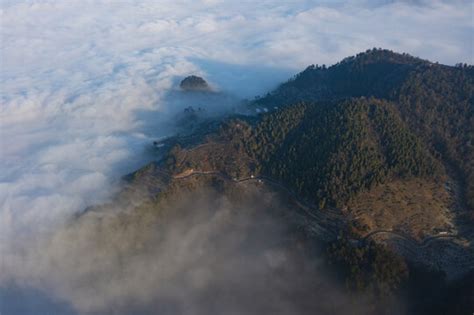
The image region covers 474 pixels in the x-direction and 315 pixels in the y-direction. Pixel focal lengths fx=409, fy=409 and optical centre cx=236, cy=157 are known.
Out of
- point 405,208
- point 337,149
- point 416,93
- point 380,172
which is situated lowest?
point 405,208

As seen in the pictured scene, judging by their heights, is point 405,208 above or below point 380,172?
below

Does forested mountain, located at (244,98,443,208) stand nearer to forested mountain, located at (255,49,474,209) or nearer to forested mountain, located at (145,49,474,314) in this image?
forested mountain, located at (145,49,474,314)

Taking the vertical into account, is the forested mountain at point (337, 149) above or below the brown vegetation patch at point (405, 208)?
above

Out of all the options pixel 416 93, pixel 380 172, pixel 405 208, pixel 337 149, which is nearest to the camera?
pixel 405 208

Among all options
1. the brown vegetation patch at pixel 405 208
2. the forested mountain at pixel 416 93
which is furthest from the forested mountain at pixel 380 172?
the forested mountain at pixel 416 93

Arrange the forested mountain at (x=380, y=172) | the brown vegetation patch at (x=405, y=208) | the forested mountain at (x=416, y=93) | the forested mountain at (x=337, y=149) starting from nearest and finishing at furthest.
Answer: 1. the forested mountain at (x=380, y=172)
2. the brown vegetation patch at (x=405, y=208)
3. the forested mountain at (x=337, y=149)
4. the forested mountain at (x=416, y=93)

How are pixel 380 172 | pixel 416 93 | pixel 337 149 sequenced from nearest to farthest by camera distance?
1. pixel 380 172
2. pixel 337 149
3. pixel 416 93

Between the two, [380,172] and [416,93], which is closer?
[380,172]

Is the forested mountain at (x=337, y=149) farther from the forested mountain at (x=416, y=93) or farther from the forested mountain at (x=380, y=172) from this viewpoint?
the forested mountain at (x=416, y=93)

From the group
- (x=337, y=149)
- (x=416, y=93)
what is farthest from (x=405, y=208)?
(x=416, y=93)

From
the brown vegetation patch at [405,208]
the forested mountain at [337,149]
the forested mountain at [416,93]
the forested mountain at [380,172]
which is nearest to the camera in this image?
the forested mountain at [380,172]

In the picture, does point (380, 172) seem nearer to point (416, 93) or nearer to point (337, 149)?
point (337, 149)
